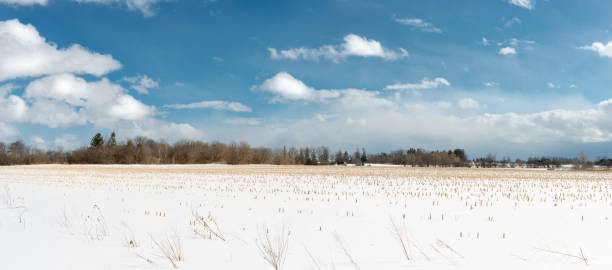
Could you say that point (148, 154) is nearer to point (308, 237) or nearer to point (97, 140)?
point (97, 140)

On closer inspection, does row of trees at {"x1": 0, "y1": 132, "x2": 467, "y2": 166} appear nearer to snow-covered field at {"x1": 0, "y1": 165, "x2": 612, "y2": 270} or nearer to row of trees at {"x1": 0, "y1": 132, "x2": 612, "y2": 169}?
row of trees at {"x1": 0, "y1": 132, "x2": 612, "y2": 169}

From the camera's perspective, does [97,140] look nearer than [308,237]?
No

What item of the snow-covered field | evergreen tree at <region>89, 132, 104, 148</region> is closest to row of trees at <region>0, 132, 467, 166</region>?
evergreen tree at <region>89, 132, 104, 148</region>

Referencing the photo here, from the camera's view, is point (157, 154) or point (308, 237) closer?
point (308, 237)

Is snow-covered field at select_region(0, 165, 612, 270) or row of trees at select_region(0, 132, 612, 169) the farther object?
row of trees at select_region(0, 132, 612, 169)

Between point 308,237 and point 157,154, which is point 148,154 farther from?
point 308,237

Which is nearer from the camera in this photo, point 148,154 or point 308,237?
point 308,237

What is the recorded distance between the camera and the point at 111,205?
1173 cm

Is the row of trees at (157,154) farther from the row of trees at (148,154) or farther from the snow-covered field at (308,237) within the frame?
the snow-covered field at (308,237)

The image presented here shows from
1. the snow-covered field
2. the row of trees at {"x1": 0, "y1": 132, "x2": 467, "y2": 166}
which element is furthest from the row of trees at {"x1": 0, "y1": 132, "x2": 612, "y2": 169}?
the snow-covered field

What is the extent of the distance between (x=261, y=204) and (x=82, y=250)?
6.76m

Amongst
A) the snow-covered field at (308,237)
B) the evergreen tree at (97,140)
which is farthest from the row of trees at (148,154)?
the snow-covered field at (308,237)

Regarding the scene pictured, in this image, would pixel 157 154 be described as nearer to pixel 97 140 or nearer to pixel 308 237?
pixel 97 140

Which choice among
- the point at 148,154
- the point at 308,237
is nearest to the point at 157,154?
the point at 148,154
